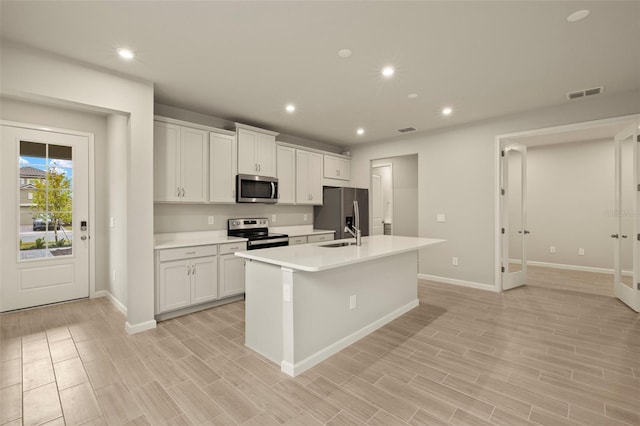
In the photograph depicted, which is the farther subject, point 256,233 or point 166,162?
point 256,233

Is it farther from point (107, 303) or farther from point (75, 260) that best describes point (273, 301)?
point (75, 260)

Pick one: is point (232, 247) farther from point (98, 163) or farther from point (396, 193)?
point (396, 193)

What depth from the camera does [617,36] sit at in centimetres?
237

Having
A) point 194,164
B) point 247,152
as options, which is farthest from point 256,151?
point 194,164

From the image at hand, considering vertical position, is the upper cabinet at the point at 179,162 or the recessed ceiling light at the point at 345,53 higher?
the recessed ceiling light at the point at 345,53

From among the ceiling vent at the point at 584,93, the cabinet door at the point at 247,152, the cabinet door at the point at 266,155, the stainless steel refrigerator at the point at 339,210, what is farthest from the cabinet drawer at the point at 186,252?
the ceiling vent at the point at 584,93

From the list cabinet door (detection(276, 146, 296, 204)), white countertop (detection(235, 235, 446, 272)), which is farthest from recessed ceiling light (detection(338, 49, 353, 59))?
cabinet door (detection(276, 146, 296, 204))

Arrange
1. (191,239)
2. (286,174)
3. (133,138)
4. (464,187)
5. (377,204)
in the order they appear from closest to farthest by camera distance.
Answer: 1. (133,138)
2. (191,239)
3. (464,187)
4. (286,174)
5. (377,204)

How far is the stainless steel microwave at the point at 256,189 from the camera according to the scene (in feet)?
14.0

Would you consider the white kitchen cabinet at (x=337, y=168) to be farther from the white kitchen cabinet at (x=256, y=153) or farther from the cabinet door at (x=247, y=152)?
the cabinet door at (x=247, y=152)

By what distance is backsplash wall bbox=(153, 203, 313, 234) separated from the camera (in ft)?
12.7

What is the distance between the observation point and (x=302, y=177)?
5281mm

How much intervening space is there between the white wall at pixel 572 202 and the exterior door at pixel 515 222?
1829 millimetres

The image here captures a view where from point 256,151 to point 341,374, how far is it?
334cm
